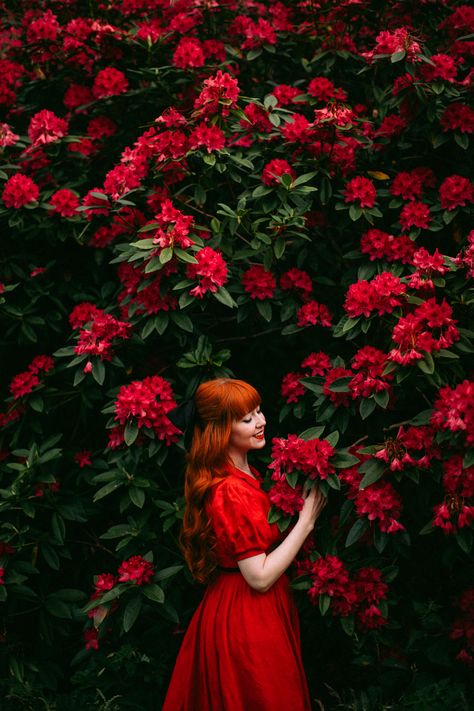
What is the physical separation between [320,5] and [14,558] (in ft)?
9.34

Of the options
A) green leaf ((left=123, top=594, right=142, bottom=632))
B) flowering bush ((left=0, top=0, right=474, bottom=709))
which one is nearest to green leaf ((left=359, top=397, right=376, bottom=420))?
flowering bush ((left=0, top=0, right=474, bottom=709))

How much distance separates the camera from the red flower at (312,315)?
8.09 feet

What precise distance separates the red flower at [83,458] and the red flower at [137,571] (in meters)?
0.57

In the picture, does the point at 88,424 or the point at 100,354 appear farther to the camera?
the point at 88,424

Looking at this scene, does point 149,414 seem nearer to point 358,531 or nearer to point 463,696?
point 358,531

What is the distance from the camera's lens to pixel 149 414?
2252mm

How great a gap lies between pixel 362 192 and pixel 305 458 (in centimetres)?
113

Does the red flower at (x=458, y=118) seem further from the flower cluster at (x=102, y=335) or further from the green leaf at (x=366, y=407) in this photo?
the flower cluster at (x=102, y=335)

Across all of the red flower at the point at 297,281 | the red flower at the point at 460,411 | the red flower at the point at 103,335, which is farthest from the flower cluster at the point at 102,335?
the red flower at the point at 460,411

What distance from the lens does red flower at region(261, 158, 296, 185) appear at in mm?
2455

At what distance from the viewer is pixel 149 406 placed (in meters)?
2.25

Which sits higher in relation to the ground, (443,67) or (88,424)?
(443,67)

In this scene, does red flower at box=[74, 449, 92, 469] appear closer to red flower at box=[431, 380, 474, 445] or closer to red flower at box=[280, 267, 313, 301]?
red flower at box=[280, 267, 313, 301]

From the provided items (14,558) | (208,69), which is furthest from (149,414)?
(208,69)
